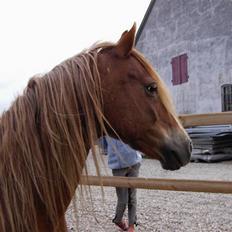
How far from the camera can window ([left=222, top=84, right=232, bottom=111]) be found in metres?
13.8

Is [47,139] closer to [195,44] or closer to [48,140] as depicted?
[48,140]

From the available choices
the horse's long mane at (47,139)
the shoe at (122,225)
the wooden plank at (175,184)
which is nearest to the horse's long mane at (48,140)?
the horse's long mane at (47,139)

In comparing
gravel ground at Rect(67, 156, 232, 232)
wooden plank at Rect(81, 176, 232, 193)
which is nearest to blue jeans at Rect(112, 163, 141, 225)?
gravel ground at Rect(67, 156, 232, 232)

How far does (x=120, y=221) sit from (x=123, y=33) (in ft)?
9.83

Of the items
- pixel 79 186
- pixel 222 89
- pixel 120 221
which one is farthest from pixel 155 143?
pixel 222 89

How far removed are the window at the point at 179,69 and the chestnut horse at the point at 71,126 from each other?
46.6 ft

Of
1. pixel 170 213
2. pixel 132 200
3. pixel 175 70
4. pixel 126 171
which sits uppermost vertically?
pixel 126 171

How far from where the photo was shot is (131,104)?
1.59m

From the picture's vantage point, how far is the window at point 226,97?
13812 mm

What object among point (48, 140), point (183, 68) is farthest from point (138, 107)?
point (183, 68)

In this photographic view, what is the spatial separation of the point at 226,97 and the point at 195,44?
269 cm

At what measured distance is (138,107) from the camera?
5.25ft

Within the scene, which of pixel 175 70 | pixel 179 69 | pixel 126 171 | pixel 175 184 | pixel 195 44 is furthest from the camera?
pixel 175 70

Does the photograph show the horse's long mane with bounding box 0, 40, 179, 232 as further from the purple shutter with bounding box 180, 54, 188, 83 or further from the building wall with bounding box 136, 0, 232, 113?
the purple shutter with bounding box 180, 54, 188, 83
